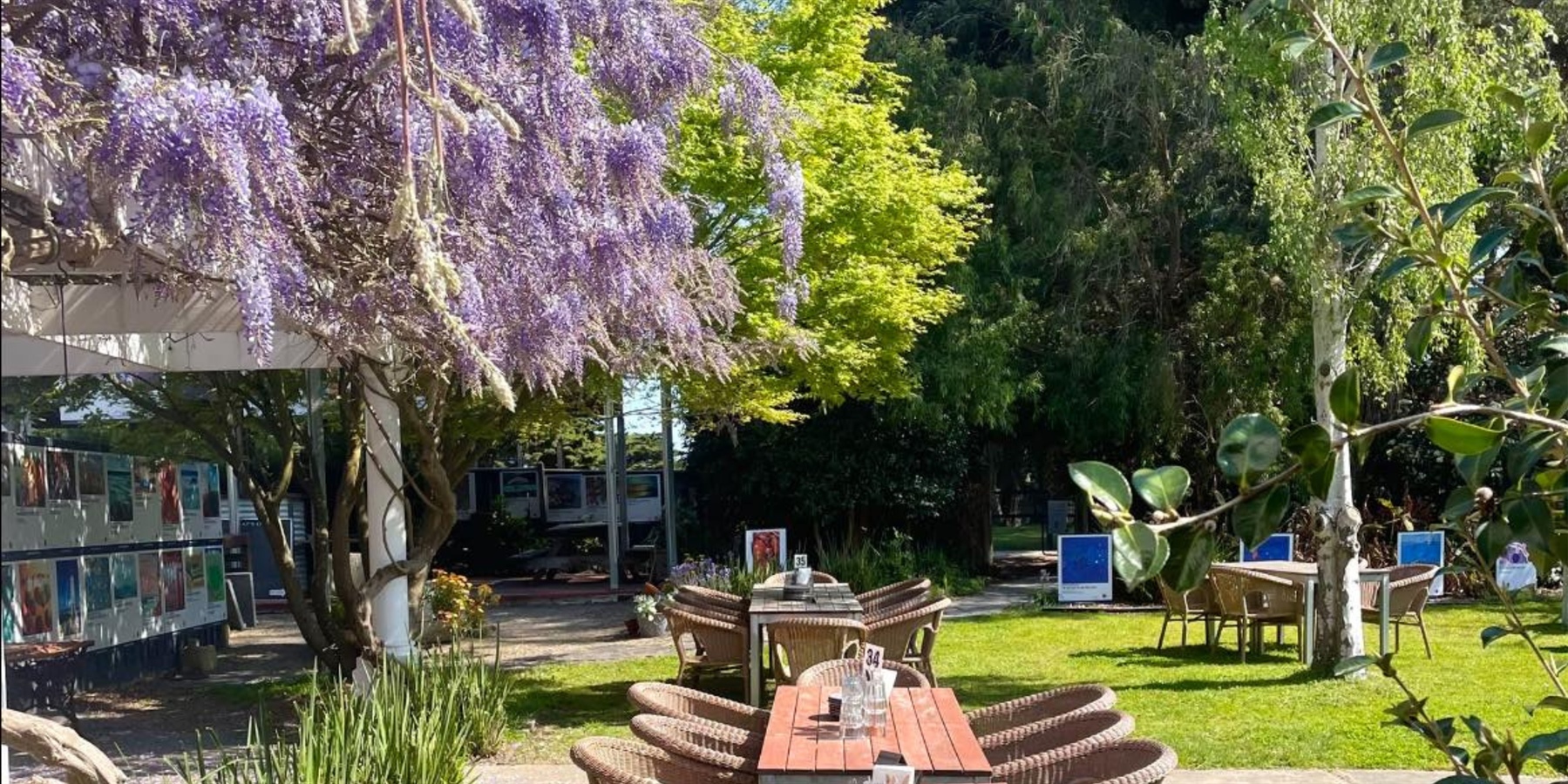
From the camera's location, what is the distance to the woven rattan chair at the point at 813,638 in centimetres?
897

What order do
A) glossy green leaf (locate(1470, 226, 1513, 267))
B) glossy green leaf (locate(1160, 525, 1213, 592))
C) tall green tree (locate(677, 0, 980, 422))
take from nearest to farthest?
glossy green leaf (locate(1160, 525, 1213, 592)), glossy green leaf (locate(1470, 226, 1513, 267)), tall green tree (locate(677, 0, 980, 422))

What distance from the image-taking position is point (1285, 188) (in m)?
9.61

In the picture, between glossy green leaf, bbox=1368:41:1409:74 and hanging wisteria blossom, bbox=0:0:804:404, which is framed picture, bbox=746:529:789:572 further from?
glossy green leaf, bbox=1368:41:1409:74

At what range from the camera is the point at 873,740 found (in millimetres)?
5320

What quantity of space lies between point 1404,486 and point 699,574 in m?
9.86

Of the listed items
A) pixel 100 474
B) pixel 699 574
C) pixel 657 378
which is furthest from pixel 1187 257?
pixel 100 474

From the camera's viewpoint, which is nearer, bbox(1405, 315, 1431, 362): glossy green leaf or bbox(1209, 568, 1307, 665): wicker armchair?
bbox(1405, 315, 1431, 362): glossy green leaf

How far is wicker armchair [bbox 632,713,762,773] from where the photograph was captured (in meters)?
5.34

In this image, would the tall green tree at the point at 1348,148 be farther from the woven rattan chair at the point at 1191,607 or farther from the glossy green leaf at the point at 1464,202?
the glossy green leaf at the point at 1464,202

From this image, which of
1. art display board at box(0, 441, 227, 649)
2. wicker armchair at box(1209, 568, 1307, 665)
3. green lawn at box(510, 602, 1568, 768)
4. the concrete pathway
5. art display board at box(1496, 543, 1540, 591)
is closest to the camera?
art display board at box(0, 441, 227, 649)

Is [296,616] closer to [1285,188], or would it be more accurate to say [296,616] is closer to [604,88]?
[604,88]

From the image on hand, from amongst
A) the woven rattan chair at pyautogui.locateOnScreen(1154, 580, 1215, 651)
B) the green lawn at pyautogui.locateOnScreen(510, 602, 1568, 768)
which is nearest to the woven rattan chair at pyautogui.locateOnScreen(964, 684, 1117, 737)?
the green lawn at pyautogui.locateOnScreen(510, 602, 1568, 768)

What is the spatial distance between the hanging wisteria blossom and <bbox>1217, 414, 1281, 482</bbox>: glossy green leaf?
2.02 m

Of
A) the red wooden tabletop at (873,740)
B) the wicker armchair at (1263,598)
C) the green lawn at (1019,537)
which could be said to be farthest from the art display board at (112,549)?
the green lawn at (1019,537)
